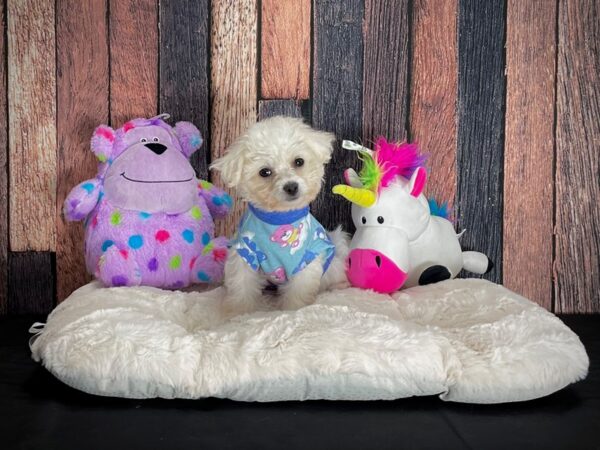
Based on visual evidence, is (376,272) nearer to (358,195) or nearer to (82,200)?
(358,195)

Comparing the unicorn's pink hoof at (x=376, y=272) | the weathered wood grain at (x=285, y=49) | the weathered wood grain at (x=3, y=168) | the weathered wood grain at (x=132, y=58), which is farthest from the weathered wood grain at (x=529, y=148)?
the weathered wood grain at (x=3, y=168)

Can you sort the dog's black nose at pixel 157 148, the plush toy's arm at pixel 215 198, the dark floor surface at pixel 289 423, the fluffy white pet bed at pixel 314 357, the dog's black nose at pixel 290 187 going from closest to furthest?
the dark floor surface at pixel 289 423, the fluffy white pet bed at pixel 314 357, the dog's black nose at pixel 290 187, the dog's black nose at pixel 157 148, the plush toy's arm at pixel 215 198

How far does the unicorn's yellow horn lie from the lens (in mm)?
1872

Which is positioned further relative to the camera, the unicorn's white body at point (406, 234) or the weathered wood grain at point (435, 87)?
the weathered wood grain at point (435, 87)

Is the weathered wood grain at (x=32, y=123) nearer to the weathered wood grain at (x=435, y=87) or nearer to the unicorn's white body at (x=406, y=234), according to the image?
the unicorn's white body at (x=406, y=234)

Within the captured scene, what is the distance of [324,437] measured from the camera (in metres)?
1.18

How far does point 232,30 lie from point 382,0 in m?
0.50

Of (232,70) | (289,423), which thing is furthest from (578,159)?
(289,423)

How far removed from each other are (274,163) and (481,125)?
0.82 meters

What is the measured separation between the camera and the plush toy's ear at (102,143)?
201cm

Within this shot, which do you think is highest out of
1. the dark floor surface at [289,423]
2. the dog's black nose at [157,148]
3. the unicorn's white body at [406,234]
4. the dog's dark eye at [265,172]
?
the dog's black nose at [157,148]

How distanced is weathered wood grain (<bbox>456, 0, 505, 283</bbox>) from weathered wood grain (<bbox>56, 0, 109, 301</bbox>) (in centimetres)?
119

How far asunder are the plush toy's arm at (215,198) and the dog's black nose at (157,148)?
17 centimetres

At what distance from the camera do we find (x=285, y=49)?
2166 millimetres
